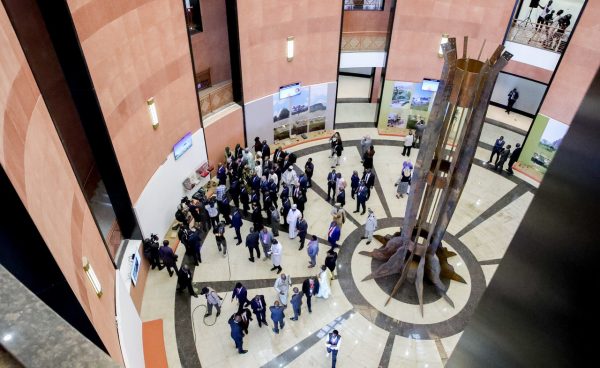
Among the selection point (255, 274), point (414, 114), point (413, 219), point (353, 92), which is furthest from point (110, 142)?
point (353, 92)

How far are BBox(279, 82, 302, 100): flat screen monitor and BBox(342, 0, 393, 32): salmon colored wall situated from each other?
326 centimetres

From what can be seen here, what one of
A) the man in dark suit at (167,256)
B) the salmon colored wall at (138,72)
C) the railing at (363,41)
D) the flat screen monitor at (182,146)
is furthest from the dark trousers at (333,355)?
the railing at (363,41)

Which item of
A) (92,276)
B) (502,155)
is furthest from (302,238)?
(502,155)

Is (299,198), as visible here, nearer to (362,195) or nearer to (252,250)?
(362,195)

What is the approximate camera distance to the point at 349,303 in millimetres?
11250

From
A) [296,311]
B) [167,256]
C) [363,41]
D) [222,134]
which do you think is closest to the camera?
[296,311]

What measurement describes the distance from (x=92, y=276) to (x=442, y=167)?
773 centimetres

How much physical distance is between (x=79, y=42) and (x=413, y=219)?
8.48 metres

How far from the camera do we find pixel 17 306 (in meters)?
1.47

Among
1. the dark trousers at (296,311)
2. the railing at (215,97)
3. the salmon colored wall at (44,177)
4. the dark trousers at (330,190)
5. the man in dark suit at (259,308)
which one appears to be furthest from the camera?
the railing at (215,97)

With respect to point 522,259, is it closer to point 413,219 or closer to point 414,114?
point 413,219

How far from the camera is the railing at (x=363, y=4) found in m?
17.1

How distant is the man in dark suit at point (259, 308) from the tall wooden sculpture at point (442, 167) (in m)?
3.27

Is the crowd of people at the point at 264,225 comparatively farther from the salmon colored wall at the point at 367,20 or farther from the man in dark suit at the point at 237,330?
the salmon colored wall at the point at 367,20
